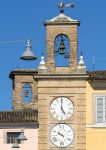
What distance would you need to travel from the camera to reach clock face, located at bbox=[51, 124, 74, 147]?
41.1m

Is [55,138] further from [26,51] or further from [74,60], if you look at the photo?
[26,51]

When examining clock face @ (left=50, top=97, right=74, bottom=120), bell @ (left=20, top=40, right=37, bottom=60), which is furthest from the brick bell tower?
bell @ (left=20, top=40, right=37, bottom=60)

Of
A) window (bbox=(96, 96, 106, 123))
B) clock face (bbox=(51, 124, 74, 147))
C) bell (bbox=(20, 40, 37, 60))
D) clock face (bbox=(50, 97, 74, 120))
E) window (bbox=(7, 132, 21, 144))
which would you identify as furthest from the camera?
window (bbox=(7, 132, 21, 144))

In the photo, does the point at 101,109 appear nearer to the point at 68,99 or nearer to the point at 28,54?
the point at 68,99

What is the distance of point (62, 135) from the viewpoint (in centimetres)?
4119

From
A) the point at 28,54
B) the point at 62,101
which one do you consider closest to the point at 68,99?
the point at 62,101

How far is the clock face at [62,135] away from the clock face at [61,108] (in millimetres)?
453

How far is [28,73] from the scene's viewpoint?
5984cm

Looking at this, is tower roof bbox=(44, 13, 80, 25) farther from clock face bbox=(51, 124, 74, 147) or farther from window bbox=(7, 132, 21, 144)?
window bbox=(7, 132, 21, 144)

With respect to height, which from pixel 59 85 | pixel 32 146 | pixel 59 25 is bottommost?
pixel 32 146

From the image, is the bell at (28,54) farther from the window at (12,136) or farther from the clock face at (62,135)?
the window at (12,136)

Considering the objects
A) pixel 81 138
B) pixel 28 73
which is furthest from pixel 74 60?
pixel 28 73

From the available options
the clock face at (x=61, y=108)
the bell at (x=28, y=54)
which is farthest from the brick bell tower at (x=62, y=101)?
the bell at (x=28, y=54)

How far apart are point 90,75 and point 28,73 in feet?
60.5
